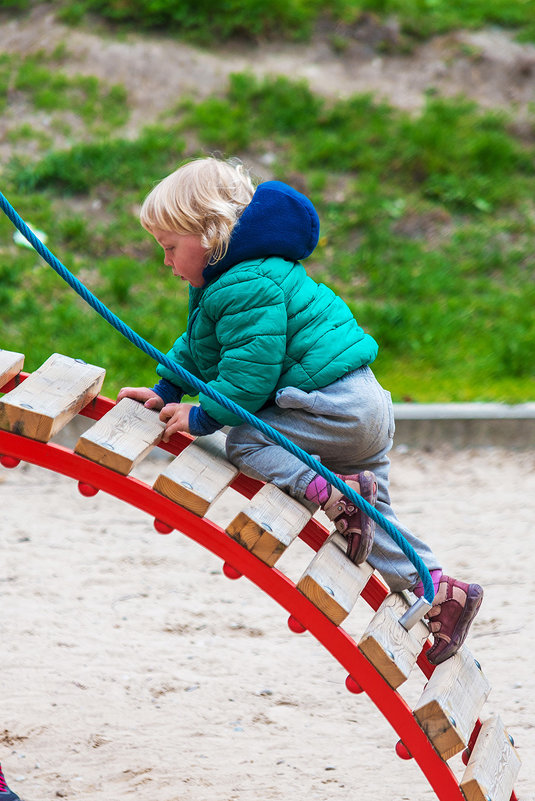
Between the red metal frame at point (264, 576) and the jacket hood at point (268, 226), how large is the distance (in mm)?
639

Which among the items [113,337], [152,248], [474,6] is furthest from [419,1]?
[113,337]

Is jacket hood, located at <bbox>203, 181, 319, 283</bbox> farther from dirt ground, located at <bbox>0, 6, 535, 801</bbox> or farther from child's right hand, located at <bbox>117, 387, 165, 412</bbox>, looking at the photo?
dirt ground, located at <bbox>0, 6, 535, 801</bbox>

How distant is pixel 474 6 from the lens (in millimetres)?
8727

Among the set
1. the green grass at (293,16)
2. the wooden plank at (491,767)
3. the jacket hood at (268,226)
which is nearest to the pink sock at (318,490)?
the jacket hood at (268,226)

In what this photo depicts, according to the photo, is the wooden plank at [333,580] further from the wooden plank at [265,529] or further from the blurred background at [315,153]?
the blurred background at [315,153]

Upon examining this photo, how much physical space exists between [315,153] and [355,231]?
2.89 feet

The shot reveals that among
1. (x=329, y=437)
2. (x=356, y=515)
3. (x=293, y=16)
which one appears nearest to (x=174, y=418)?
(x=329, y=437)

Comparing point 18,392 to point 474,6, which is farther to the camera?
point 474,6

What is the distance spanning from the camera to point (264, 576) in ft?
7.72

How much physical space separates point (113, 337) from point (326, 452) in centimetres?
329

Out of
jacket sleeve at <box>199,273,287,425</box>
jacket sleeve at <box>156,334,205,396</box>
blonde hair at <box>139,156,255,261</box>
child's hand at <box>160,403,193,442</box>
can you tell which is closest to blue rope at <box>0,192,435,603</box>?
jacket sleeve at <box>199,273,287,425</box>

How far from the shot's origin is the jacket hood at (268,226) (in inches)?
95.1

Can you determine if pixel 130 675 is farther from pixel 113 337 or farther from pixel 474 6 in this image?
pixel 474 6

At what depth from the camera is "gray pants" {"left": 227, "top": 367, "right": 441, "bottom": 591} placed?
245 cm
